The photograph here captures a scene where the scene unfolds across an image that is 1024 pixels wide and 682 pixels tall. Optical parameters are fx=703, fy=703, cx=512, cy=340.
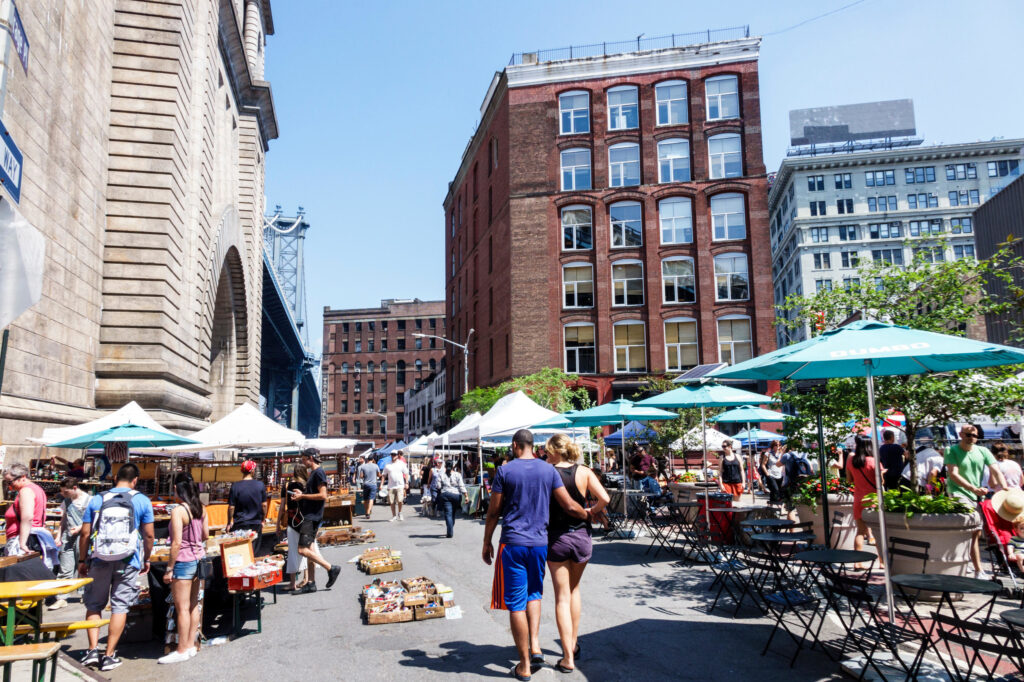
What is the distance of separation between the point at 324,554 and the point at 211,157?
19497 millimetres

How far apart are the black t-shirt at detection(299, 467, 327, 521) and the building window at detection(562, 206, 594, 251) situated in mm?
34153

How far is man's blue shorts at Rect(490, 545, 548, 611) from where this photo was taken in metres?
5.88

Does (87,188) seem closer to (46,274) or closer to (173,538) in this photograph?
(46,274)

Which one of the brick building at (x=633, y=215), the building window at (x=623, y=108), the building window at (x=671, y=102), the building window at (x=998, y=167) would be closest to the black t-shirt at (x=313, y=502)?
the brick building at (x=633, y=215)

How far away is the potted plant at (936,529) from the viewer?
7816 mm

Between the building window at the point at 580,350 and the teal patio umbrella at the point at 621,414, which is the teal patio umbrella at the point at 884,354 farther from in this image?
the building window at the point at 580,350

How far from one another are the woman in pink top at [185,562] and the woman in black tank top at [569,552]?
3.64m

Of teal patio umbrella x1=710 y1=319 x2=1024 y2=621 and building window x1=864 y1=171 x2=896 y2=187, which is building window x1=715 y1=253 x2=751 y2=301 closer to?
teal patio umbrella x1=710 y1=319 x2=1024 y2=621

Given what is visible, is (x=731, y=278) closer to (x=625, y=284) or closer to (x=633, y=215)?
(x=625, y=284)

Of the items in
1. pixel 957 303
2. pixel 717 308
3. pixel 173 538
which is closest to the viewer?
pixel 173 538

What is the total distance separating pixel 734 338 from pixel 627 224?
9.27 metres

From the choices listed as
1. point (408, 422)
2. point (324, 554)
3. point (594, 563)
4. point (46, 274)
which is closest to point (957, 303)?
point (594, 563)

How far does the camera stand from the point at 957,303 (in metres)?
9.98

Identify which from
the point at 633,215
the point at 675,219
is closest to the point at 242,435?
the point at 633,215
